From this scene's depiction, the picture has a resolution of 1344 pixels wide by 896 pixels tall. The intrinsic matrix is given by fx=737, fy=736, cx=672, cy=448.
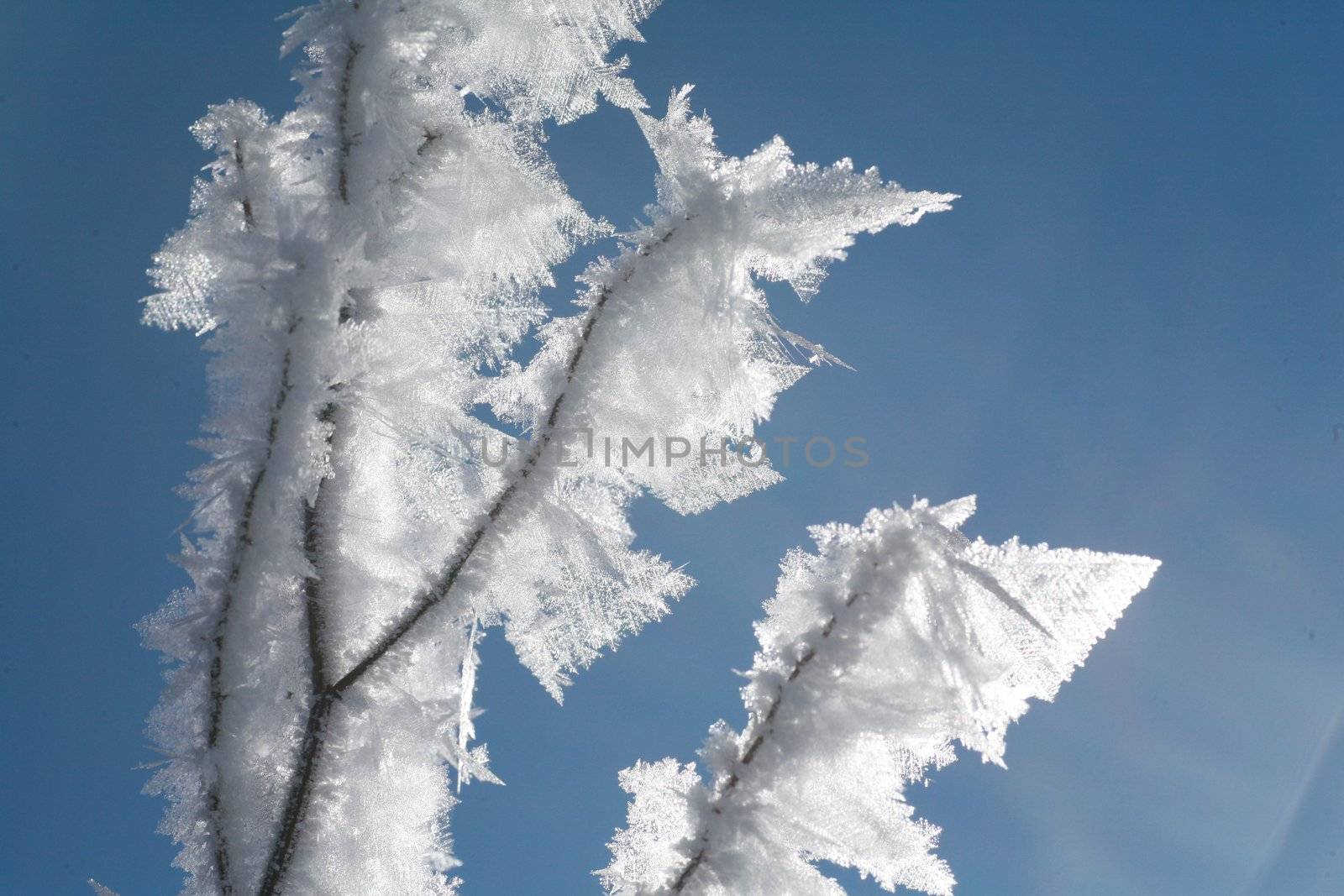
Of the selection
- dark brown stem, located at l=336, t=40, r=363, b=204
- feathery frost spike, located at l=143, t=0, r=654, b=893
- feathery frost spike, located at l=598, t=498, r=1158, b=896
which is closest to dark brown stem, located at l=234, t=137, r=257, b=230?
feathery frost spike, located at l=143, t=0, r=654, b=893

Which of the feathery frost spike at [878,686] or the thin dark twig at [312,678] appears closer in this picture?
the feathery frost spike at [878,686]

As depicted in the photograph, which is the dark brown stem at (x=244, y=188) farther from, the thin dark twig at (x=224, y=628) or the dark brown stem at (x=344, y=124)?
the thin dark twig at (x=224, y=628)

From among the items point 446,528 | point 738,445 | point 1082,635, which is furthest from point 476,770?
point 1082,635

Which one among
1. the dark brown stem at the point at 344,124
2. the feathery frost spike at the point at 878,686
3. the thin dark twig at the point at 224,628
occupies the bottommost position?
the thin dark twig at the point at 224,628

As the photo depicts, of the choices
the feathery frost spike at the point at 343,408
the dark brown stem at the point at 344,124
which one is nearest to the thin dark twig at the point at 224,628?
the feathery frost spike at the point at 343,408

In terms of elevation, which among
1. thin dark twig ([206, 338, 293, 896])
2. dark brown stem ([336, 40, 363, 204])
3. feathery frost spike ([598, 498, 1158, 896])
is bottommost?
thin dark twig ([206, 338, 293, 896])

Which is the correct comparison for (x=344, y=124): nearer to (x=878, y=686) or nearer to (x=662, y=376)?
(x=662, y=376)

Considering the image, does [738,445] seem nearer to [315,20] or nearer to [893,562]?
[893,562]

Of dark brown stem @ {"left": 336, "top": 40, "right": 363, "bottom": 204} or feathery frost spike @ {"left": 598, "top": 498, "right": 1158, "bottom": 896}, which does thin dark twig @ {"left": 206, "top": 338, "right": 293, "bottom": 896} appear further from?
feathery frost spike @ {"left": 598, "top": 498, "right": 1158, "bottom": 896}

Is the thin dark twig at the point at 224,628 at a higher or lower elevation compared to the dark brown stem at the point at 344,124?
lower
